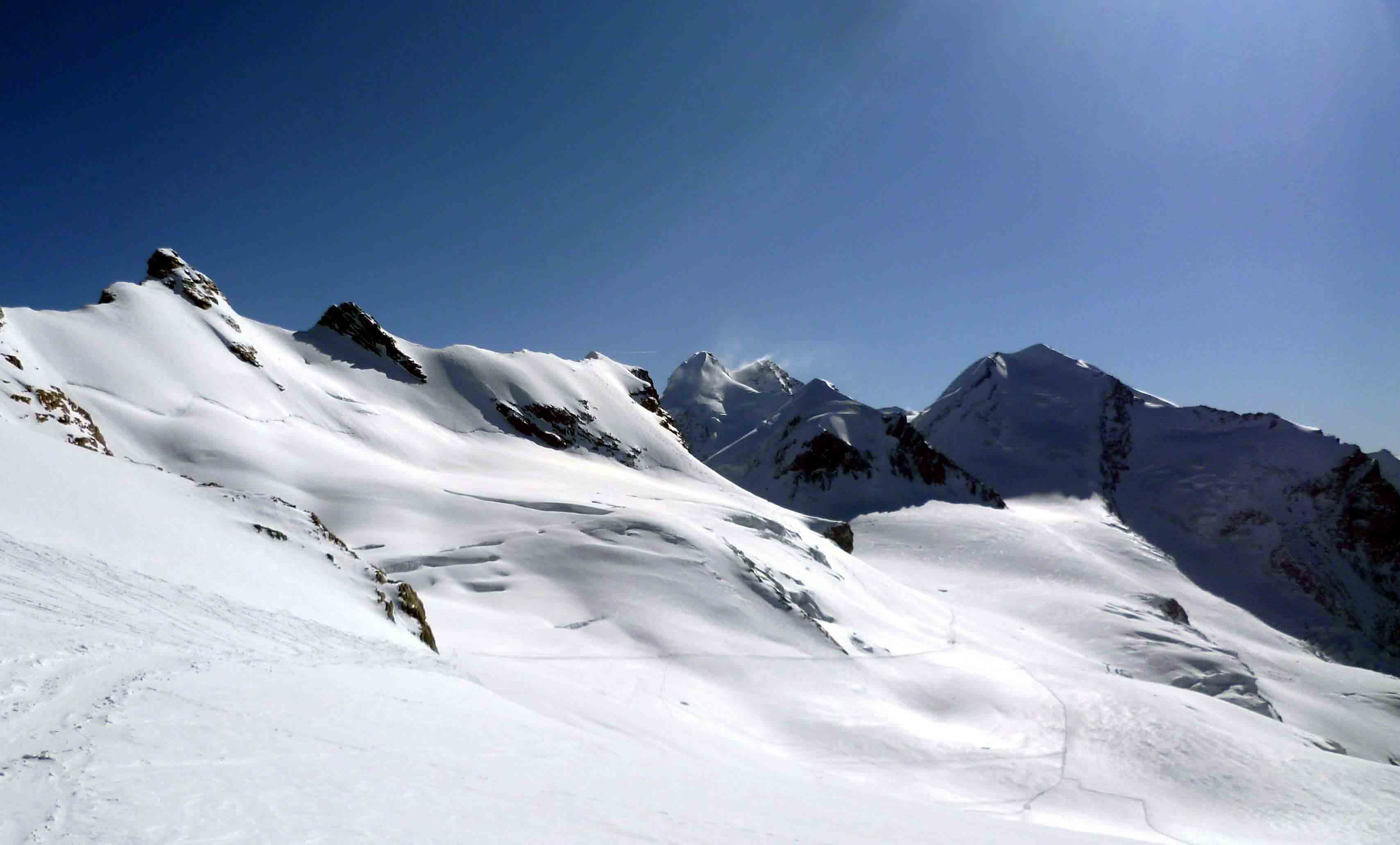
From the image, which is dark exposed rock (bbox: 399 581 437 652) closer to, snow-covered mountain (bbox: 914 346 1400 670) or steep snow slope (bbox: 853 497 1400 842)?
steep snow slope (bbox: 853 497 1400 842)

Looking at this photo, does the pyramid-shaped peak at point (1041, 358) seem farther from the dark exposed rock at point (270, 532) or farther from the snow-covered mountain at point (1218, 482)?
the dark exposed rock at point (270, 532)

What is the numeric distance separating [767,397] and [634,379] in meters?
87.3

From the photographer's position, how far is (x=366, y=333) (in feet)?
183

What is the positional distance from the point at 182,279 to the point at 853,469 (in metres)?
68.8

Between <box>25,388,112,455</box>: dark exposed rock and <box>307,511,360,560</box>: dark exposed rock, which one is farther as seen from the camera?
<box>25,388,112,455</box>: dark exposed rock

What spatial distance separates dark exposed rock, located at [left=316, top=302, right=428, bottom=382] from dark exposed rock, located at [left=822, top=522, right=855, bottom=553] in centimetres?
3337

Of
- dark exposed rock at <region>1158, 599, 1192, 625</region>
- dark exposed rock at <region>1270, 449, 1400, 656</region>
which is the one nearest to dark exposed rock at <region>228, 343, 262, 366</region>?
dark exposed rock at <region>1158, 599, 1192, 625</region>

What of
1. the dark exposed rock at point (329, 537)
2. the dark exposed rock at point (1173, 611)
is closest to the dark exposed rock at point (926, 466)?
the dark exposed rock at point (1173, 611)

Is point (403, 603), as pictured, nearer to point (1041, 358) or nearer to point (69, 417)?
point (69, 417)

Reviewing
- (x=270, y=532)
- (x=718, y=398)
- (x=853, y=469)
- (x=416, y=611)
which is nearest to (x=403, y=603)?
(x=416, y=611)

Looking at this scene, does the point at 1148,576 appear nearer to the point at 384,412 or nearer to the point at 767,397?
the point at 384,412

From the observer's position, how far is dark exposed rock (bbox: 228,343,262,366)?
4016cm

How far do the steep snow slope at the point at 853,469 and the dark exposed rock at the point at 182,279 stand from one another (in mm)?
60013

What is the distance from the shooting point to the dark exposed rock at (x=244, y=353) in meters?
40.2
